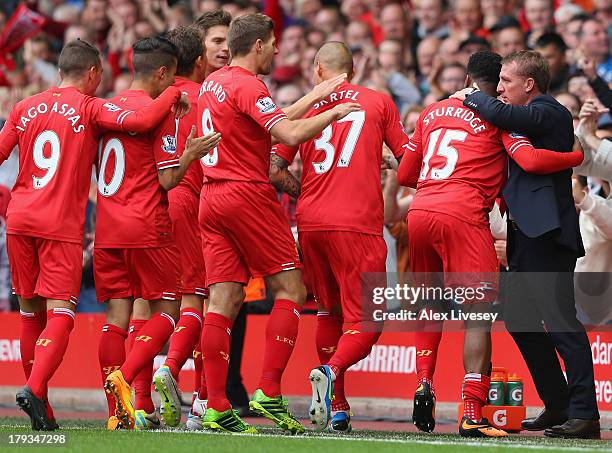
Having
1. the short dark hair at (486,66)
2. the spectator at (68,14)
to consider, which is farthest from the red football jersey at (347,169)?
the spectator at (68,14)

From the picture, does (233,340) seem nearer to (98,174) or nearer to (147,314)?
(147,314)

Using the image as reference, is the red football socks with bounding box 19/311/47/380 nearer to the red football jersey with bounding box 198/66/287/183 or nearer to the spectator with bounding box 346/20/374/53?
the red football jersey with bounding box 198/66/287/183

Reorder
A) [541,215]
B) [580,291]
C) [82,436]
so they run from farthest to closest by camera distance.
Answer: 1. [580,291]
2. [541,215]
3. [82,436]

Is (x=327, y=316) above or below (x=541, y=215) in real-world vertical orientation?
below

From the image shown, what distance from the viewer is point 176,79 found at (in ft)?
32.0

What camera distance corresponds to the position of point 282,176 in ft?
30.4

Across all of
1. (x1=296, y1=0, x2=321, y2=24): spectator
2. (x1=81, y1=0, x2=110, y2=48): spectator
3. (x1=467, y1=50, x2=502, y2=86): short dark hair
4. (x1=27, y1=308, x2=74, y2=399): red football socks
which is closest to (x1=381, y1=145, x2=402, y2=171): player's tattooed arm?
(x1=467, y1=50, x2=502, y2=86): short dark hair

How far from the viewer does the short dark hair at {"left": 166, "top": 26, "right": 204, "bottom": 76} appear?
970cm

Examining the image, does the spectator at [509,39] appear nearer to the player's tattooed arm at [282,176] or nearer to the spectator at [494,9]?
the spectator at [494,9]

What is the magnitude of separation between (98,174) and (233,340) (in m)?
2.94

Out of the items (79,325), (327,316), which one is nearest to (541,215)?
(327,316)

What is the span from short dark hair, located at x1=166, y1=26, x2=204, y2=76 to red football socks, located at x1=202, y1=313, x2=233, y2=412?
7.83 feet

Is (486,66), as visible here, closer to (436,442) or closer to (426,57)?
(436,442)

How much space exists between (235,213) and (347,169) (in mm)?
1117
